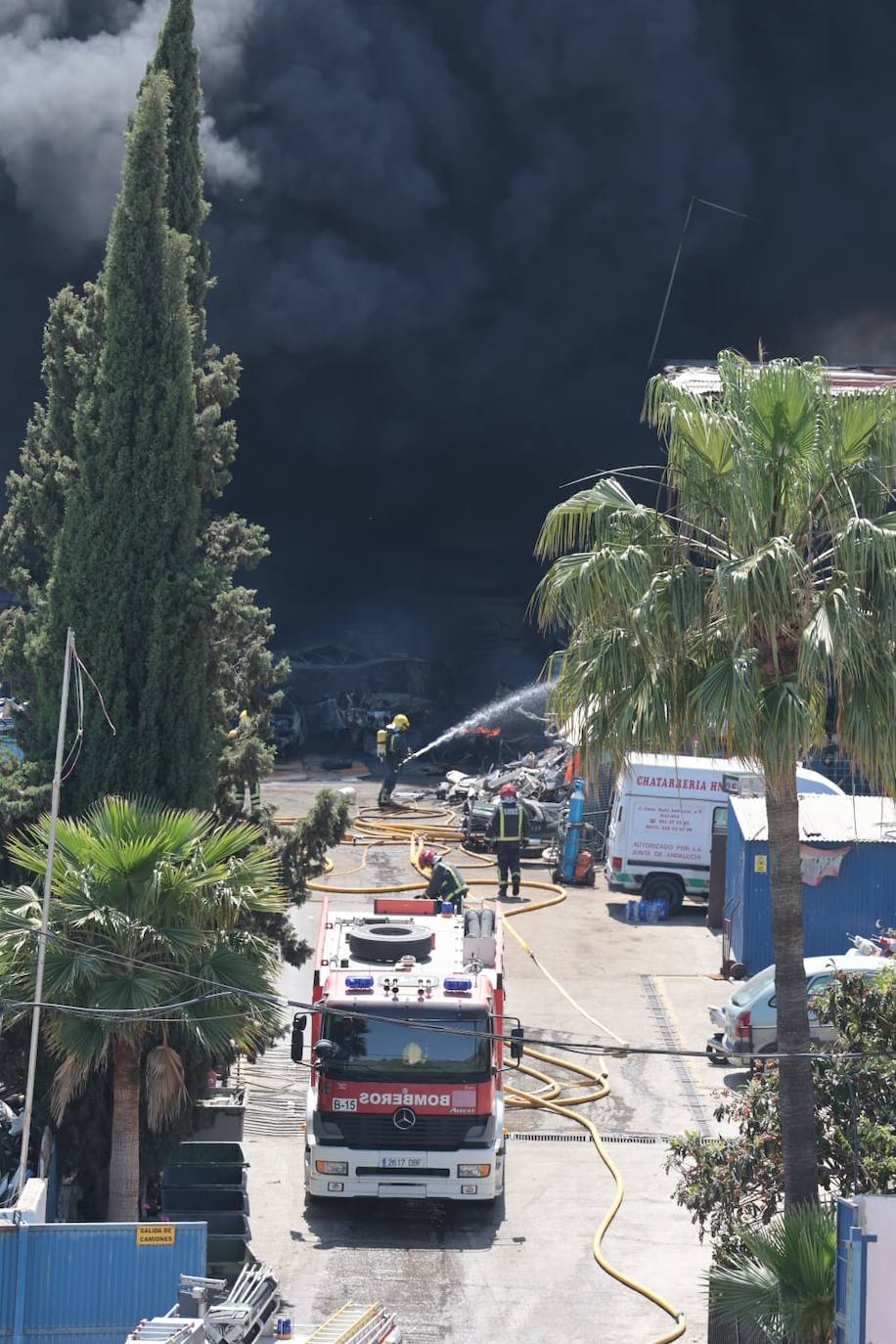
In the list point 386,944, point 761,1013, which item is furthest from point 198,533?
point 761,1013

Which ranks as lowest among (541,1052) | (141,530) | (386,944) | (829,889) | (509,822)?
(541,1052)

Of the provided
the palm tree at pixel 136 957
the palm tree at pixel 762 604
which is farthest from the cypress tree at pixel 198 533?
the palm tree at pixel 762 604

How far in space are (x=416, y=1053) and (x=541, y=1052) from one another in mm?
5085

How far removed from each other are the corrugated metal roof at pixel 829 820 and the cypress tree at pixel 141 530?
348 inches

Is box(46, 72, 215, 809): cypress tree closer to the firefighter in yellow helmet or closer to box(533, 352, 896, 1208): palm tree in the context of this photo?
box(533, 352, 896, 1208): palm tree

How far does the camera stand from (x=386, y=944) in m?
13.8

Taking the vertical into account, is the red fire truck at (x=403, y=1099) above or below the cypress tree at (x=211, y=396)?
below

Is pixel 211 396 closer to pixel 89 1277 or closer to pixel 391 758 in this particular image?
pixel 89 1277

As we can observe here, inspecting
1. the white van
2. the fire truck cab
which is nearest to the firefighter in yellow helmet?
the white van

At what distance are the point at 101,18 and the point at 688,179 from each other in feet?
54.5

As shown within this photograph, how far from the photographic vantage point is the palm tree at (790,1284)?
8.73 metres

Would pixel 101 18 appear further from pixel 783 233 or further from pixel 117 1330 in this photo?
pixel 117 1330

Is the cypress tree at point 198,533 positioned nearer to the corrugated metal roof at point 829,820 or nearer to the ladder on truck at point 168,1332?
the ladder on truck at point 168,1332

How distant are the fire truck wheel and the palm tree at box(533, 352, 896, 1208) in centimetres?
453
